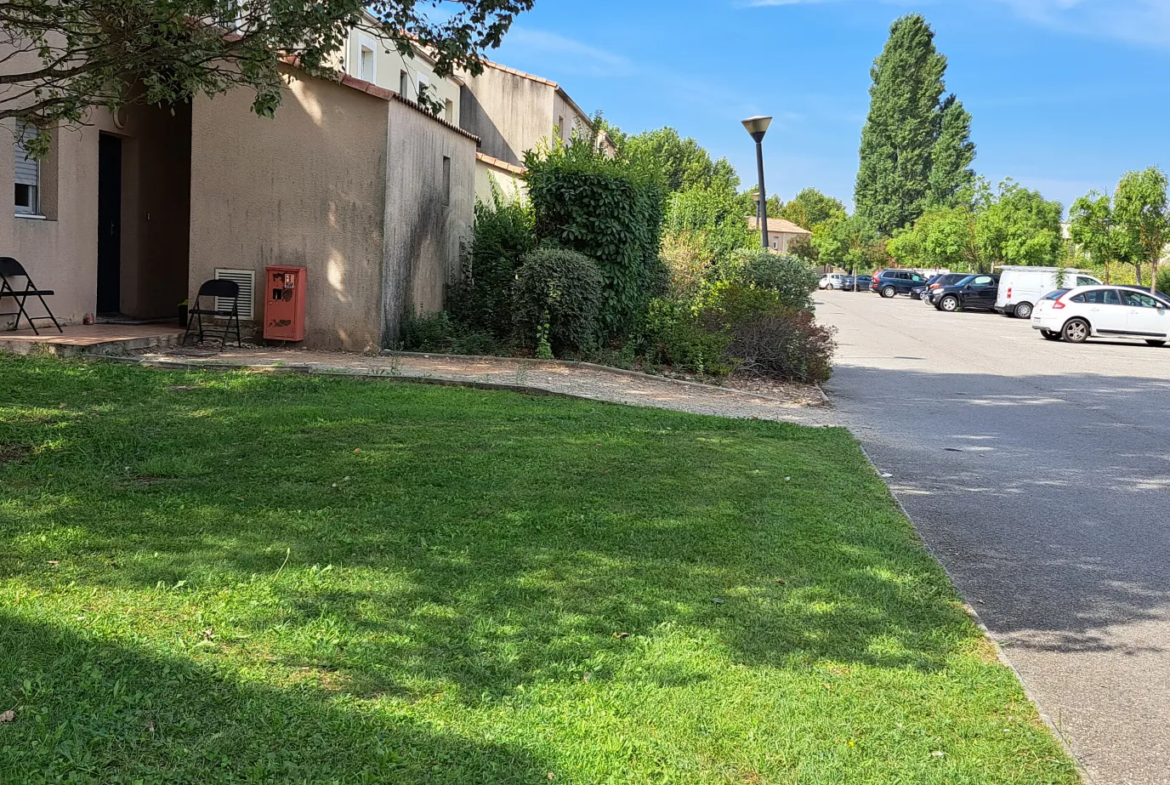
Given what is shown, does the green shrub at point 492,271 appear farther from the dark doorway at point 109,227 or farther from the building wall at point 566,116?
the building wall at point 566,116

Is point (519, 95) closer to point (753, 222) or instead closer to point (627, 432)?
point (627, 432)

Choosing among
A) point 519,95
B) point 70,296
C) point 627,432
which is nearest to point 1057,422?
point 627,432

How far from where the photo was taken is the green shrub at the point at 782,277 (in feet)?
63.9

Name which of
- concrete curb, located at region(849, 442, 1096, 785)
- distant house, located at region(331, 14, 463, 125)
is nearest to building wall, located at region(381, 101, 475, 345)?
distant house, located at region(331, 14, 463, 125)

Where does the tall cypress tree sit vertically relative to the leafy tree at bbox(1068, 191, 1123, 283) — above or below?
above

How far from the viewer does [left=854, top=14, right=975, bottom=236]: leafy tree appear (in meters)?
81.1

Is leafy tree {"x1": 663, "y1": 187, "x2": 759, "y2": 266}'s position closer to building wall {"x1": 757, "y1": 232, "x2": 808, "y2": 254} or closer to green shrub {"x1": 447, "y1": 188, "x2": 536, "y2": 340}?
green shrub {"x1": 447, "y1": 188, "x2": 536, "y2": 340}

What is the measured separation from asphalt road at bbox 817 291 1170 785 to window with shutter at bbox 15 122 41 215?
10985 millimetres

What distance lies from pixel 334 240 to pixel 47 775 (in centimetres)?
1170

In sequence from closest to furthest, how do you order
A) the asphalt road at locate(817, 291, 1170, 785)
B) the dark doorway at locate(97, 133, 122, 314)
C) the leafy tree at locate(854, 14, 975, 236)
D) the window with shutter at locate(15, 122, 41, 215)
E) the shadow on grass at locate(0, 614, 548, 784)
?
the shadow on grass at locate(0, 614, 548, 784)
the asphalt road at locate(817, 291, 1170, 785)
the window with shutter at locate(15, 122, 41, 215)
the dark doorway at locate(97, 133, 122, 314)
the leafy tree at locate(854, 14, 975, 236)

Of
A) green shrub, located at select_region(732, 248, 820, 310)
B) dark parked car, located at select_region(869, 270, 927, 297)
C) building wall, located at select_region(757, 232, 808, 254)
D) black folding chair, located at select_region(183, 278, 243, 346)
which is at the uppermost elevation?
building wall, located at select_region(757, 232, 808, 254)

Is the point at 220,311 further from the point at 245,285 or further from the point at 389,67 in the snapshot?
the point at 389,67

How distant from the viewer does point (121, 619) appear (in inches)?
164

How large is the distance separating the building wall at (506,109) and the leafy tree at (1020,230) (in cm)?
3295
